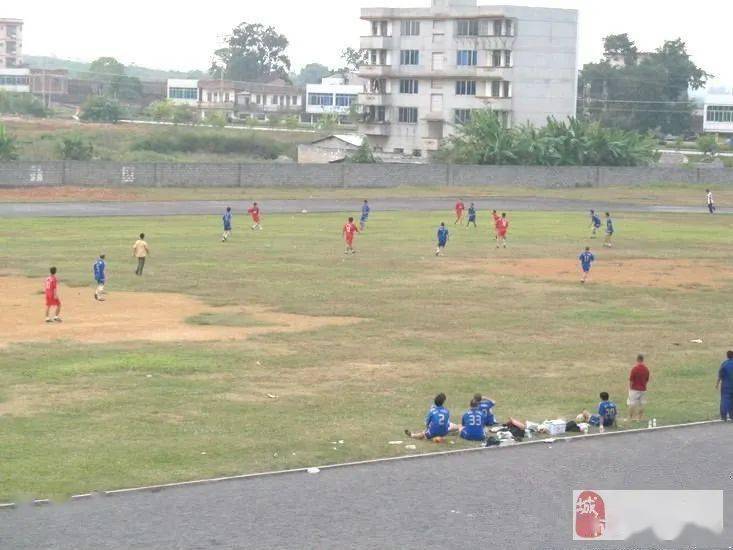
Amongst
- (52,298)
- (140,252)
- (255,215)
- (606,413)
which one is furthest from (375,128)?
(606,413)

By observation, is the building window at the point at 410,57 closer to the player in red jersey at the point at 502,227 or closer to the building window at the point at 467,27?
the building window at the point at 467,27

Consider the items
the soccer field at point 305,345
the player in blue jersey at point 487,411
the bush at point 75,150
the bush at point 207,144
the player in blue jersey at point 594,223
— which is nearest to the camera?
the soccer field at point 305,345

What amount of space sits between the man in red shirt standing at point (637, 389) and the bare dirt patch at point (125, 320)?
38.8ft

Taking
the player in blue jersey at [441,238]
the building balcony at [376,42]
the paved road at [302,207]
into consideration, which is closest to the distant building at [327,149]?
the building balcony at [376,42]

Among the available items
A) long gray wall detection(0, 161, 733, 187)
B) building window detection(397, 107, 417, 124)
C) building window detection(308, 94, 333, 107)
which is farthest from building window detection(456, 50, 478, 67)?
building window detection(308, 94, 333, 107)

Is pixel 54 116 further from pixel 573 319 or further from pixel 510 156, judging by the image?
pixel 573 319

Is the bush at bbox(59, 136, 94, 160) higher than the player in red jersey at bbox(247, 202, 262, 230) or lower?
higher

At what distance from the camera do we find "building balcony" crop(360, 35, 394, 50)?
114 m

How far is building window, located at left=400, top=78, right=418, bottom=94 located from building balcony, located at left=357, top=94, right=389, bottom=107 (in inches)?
69.3

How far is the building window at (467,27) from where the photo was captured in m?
110

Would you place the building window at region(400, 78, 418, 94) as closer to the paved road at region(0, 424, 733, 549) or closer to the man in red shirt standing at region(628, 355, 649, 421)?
the man in red shirt standing at region(628, 355, 649, 421)

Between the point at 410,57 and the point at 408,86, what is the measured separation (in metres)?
2.61

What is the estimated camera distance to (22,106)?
542 ft

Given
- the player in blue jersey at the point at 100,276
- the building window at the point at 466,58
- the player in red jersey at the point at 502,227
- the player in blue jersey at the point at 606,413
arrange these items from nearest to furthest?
1. the player in blue jersey at the point at 606,413
2. the player in blue jersey at the point at 100,276
3. the player in red jersey at the point at 502,227
4. the building window at the point at 466,58
